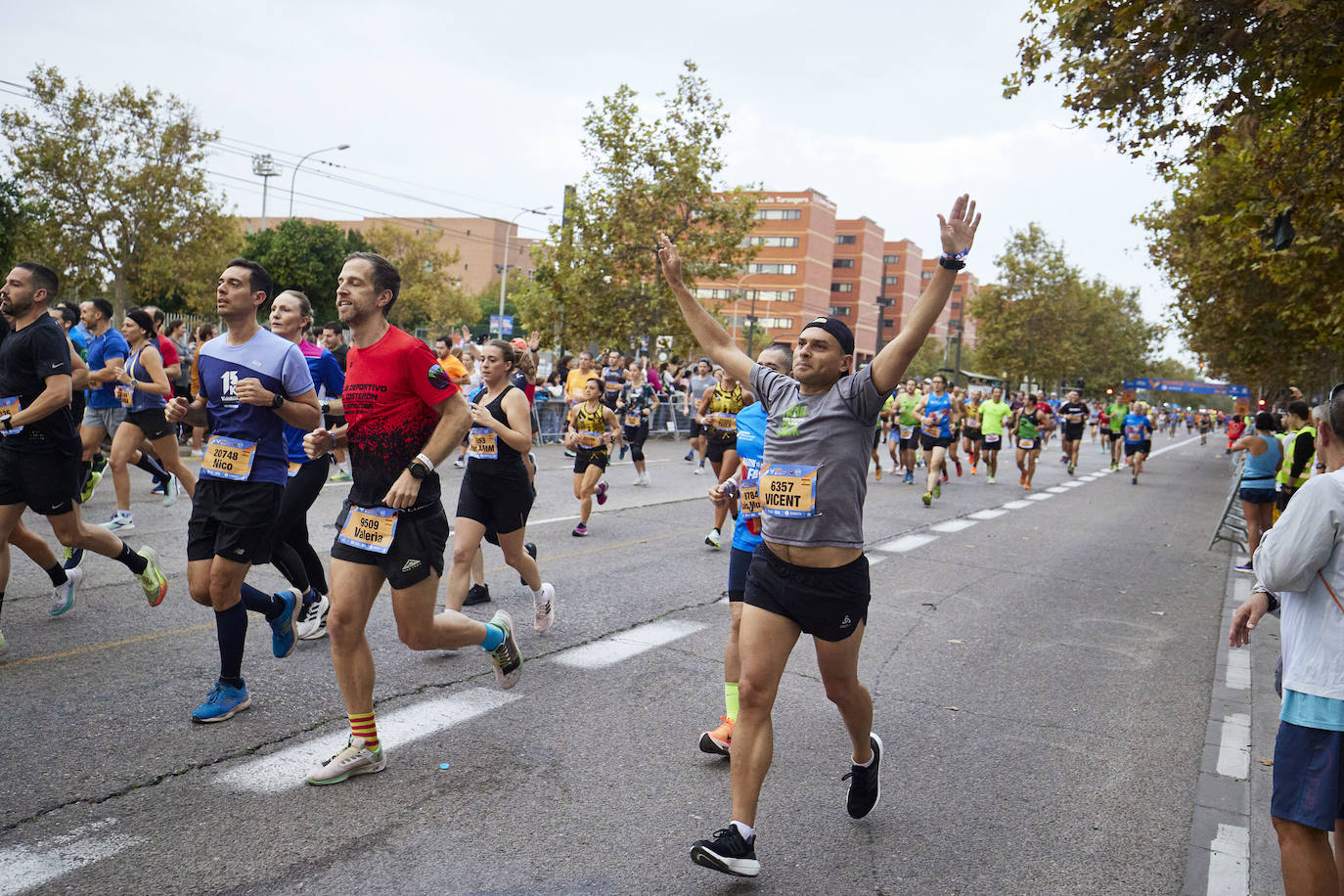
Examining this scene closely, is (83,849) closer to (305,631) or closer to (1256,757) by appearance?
(305,631)

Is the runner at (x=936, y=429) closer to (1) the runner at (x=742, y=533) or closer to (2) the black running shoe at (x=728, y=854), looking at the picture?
(1) the runner at (x=742, y=533)

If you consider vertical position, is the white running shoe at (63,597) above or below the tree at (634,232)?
below

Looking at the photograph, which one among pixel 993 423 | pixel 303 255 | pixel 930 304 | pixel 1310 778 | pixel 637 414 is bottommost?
pixel 1310 778

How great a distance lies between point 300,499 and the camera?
581cm

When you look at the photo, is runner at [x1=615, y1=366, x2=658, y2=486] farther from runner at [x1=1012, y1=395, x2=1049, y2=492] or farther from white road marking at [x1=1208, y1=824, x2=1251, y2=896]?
white road marking at [x1=1208, y1=824, x2=1251, y2=896]

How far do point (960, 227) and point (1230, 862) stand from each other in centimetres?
249

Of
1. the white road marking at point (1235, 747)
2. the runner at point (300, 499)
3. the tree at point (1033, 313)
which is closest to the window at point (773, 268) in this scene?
the tree at point (1033, 313)

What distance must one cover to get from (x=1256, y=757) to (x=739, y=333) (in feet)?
298

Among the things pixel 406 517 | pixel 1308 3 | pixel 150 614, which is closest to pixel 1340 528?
pixel 406 517

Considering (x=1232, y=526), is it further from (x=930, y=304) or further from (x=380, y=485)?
(x=380, y=485)

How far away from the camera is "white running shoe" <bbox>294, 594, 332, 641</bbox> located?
19.7 feet

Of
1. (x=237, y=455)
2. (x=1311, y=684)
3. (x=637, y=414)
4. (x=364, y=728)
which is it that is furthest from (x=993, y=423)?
(x=1311, y=684)

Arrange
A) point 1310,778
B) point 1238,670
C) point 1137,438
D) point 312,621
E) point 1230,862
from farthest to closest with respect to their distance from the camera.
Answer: point 1137,438
point 1238,670
point 312,621
point 1230,862
point 1310,778

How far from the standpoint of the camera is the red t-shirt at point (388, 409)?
4031mm
